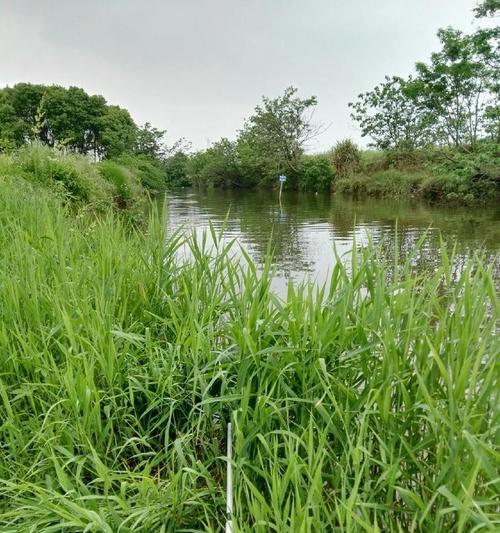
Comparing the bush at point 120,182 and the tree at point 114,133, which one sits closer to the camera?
the bush at point 120,182

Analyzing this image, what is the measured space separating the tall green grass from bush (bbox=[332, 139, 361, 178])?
81.1 feet

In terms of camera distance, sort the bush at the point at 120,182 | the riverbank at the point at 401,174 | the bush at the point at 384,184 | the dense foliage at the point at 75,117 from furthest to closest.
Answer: the dense foliage at the point at 75,117
the bush at the point at 384,184
the riverbank at the point at 401,174
the bush at the point at 120,182

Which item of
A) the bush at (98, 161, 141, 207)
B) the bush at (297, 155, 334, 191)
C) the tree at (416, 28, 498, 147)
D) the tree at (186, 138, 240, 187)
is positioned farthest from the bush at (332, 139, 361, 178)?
the bush at (98, 161, 141, 207)

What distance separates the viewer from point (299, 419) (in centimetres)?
144

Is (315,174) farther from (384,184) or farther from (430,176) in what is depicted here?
(430,176)

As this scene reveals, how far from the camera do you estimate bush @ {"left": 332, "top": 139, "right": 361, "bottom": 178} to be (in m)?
25.3

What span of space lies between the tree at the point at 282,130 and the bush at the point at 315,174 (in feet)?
3.72

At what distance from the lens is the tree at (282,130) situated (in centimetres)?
2895

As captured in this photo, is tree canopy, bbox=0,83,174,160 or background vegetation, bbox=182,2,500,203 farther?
tree canopy, bbox=0,83,174,160

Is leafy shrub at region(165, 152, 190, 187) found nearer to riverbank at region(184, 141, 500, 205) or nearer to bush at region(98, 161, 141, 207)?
riverbank at region(184, 141, 500, 205)

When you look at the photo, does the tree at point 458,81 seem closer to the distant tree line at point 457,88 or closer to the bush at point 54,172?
the distant tree line at point 457,88

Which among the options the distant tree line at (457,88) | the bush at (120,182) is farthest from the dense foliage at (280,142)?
the bush at (120,182)

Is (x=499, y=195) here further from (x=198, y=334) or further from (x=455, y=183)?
(x=198, y=334)

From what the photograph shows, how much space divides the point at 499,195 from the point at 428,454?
15435mm
